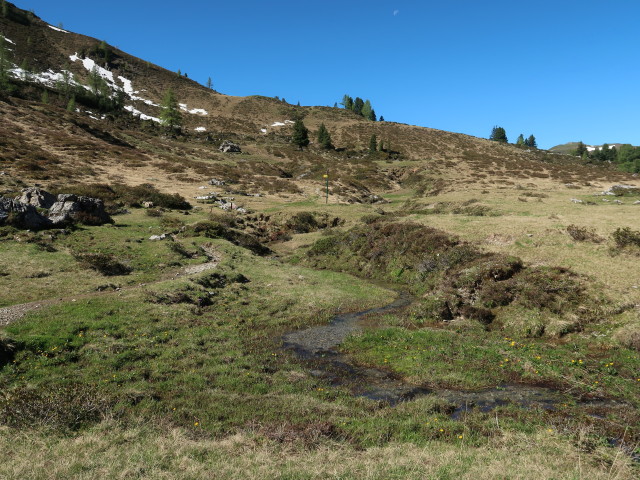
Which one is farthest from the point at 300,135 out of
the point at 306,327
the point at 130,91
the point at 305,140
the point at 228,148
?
the point at 306,327

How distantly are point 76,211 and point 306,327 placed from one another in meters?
28.2

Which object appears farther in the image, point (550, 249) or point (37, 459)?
point (550, 249)

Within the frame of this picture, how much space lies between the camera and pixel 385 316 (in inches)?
880

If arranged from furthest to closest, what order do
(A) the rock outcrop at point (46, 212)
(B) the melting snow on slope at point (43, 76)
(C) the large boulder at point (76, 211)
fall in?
1. (B) the melting snow on slope at point (43, 76)
2. (C) the large boulder at point (76, 211)
3. (A) the rock outcrop at point (46, 212)

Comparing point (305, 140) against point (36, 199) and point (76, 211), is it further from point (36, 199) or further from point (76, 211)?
point (36, 199)

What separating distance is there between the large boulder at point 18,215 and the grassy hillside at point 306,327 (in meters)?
1.12

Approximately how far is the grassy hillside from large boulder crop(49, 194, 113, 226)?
166 cm

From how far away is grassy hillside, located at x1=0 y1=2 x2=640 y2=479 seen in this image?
8828mm

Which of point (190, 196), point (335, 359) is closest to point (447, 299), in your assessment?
point (335, 359)

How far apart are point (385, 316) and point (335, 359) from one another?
6.50 meters

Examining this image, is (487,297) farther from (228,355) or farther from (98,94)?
(98,94)

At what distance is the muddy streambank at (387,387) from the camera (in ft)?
41.3

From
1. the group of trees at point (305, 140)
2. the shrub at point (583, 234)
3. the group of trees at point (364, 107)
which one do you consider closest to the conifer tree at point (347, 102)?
the group of trees at point (364, 107)

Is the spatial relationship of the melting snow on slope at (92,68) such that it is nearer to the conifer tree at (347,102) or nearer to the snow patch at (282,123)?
the snow patch at (282,123)
